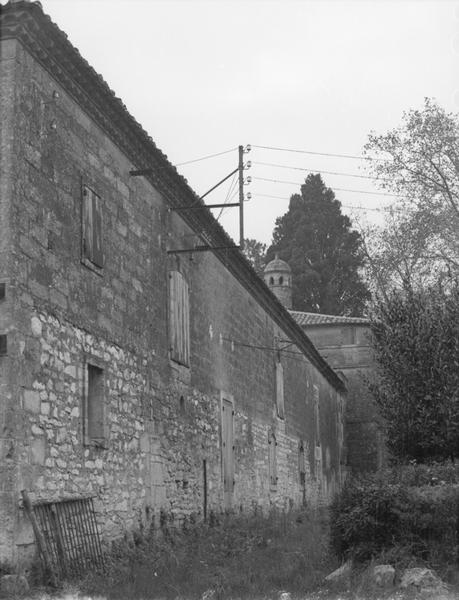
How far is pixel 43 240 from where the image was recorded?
1039cm

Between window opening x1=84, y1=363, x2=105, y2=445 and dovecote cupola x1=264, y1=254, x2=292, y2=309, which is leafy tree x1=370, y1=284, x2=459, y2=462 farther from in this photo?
dovecote cupola x1=264, y1=254, x2=292, y2=309

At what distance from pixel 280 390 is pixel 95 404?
14.0 metres

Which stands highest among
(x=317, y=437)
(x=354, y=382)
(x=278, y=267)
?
(x=278, y=267)

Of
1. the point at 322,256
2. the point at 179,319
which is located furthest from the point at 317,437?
the point at 322,256

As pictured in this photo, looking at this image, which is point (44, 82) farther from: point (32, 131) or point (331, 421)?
point (331, 421)

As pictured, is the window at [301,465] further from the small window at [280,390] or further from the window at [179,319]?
the window at [179,319]

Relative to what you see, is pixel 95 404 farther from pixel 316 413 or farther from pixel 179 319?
pixel 316 413

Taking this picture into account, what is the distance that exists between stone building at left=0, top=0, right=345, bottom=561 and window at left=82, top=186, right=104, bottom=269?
29 mm

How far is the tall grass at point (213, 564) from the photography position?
974cm

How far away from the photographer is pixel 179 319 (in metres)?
15.3

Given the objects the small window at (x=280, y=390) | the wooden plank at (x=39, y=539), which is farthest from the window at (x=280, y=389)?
the wooden plank at (x=39, y=539)

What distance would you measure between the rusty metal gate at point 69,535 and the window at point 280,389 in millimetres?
14036

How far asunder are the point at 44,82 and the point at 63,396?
12.7ft

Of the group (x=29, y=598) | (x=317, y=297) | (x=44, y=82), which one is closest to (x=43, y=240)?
(x=44, y=82)
